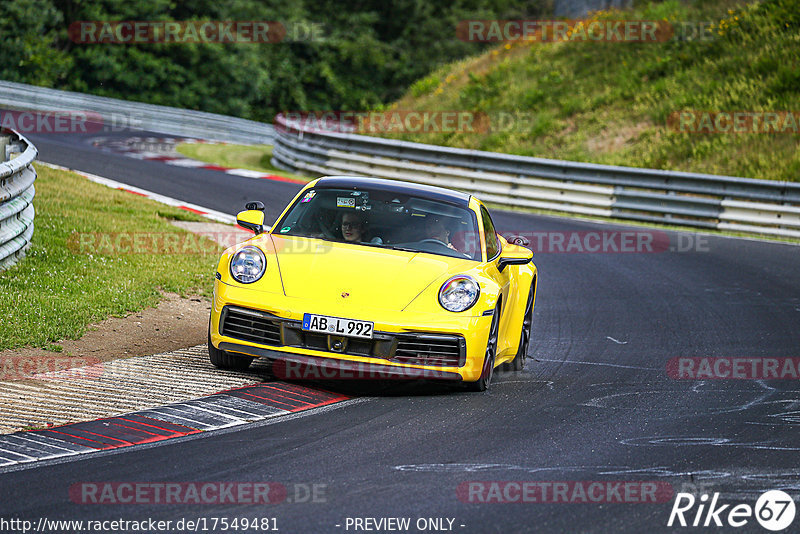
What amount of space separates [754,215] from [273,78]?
32558 millimetres

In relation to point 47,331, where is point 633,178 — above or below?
above

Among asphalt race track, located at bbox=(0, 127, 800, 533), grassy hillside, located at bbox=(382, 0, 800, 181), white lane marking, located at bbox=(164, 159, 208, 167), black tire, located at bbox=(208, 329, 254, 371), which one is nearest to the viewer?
asphalt race track, located at bbox=(0, 127, 800, 533)

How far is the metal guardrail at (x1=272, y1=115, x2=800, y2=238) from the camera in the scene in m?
19.3

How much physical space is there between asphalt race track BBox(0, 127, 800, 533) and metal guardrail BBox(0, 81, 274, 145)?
24.0 metres

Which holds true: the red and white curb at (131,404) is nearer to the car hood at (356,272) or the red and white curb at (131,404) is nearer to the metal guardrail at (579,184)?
the car hood at (356,272)

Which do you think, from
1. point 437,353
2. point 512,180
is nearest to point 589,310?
point 437,353

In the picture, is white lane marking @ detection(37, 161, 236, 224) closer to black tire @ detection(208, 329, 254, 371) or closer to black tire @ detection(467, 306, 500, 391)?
black tire @ detection(208, 329, 254, 371)

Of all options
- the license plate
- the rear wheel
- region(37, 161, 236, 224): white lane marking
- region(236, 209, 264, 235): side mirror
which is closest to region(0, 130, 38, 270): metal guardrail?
region(236, 209, 264, 235): side mirror

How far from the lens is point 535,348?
31.5 ft

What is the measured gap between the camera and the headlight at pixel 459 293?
7341 millimetres

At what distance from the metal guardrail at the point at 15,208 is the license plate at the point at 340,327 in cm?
403

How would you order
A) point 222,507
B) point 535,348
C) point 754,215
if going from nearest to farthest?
point 222,507 → point 535,348 → point 754,215

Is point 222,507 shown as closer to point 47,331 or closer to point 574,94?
point 47,331

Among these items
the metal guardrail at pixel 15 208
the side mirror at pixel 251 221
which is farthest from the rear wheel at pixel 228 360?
the metal guardrail at pixel 15 208
